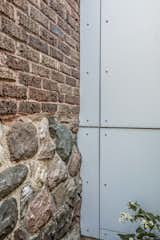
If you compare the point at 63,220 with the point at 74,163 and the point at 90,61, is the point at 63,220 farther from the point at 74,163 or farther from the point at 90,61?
the point at 90,61

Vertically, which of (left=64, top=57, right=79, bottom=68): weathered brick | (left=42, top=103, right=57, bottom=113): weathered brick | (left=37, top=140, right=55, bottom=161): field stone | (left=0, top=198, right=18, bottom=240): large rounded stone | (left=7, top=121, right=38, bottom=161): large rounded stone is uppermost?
(left=64, top=57, right=79, bottom=68): weathered brick

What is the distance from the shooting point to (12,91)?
4.01 ft

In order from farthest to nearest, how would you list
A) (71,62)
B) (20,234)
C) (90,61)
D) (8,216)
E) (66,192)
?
(90,61)
(71,62)
(66,192)
(20,234)
(8,216)

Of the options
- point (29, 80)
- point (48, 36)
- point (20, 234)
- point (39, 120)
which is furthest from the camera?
point (48, 36)

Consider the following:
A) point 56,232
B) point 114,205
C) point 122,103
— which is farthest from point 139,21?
point 56,232

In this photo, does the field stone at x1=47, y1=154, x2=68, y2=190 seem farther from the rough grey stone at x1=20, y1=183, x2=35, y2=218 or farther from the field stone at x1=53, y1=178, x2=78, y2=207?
the rough grey stone at x1=20, y1=183, x2=35, y2=218

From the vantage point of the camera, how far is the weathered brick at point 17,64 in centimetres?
120

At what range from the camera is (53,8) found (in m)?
1.65

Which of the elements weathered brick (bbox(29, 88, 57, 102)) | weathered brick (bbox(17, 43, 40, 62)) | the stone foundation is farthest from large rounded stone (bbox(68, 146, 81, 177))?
weathered brick (bbox(17, 43, 40, 62))

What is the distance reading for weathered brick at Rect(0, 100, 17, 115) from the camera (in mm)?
1146

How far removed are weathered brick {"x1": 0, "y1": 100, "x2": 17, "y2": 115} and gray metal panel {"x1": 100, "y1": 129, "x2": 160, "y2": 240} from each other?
3.35ft

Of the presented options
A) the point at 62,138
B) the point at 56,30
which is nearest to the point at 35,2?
the point at 56,30

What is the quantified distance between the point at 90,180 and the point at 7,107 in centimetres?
123

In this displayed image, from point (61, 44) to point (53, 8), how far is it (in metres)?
0.25
